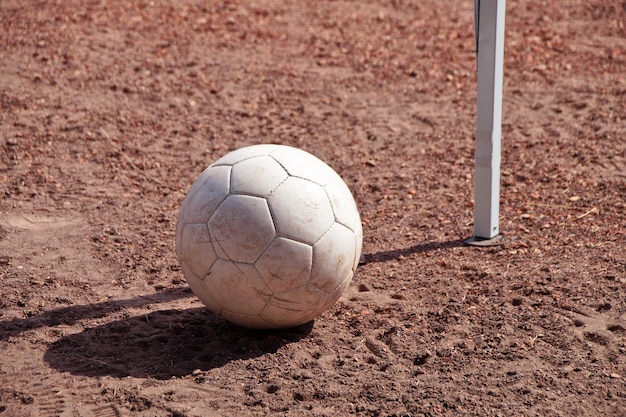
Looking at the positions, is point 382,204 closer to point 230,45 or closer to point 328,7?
point 230,45

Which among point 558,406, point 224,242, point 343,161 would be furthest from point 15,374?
point 343,161

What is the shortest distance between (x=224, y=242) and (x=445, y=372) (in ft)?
5.24

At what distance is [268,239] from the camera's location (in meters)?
4.77

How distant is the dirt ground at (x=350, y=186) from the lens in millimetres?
4770

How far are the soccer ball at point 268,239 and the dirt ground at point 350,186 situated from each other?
1.24 feet

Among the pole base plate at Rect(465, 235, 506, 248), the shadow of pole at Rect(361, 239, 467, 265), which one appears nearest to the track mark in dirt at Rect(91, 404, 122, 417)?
the shadow of pole at Rect(361, 239, 467, 265)

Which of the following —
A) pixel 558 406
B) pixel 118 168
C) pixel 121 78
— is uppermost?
pixel 121 78

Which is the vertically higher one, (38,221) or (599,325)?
(38,221)

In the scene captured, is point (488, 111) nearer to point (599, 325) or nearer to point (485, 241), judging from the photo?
point (485, 241)

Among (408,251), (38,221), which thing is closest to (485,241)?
(408,251)

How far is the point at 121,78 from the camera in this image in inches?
391

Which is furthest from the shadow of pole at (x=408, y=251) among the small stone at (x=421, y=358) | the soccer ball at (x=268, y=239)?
the small stone at (x=421, y=358)

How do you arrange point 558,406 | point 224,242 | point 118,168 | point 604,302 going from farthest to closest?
1. point 118,168
2. point 604,302
3. point 224,242
4. point 558,406

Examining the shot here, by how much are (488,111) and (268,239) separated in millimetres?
2622
